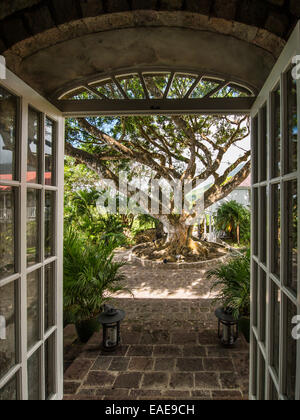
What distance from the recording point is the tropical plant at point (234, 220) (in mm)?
10297

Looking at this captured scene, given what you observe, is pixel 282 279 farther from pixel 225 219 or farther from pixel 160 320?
pixel 225 219

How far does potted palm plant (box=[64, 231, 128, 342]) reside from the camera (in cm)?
304

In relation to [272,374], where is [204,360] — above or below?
below

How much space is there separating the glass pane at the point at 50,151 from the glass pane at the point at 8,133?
0.36 metres

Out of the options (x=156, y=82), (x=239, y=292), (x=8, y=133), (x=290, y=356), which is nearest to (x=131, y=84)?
(x=156, y=82)

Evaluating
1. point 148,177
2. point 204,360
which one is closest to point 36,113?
point 204,360

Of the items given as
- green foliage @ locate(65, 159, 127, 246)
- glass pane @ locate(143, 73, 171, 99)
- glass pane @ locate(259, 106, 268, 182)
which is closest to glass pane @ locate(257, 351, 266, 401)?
glass pane @ locate(259, 106, 268, 182)

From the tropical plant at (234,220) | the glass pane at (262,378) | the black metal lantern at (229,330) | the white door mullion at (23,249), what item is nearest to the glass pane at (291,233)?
the glass pane at (262,378)

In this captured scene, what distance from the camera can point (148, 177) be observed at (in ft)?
29.2

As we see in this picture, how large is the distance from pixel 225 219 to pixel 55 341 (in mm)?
9634

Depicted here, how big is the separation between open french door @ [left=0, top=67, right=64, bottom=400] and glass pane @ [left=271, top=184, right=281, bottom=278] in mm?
1390

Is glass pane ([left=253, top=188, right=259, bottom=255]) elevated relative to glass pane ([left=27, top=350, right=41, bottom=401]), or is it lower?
elevated

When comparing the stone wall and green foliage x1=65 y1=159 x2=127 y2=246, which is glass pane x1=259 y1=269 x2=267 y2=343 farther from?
green foliage x1=65 y1=159 x2=127 y2=246

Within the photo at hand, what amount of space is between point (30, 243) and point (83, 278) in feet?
5.76
